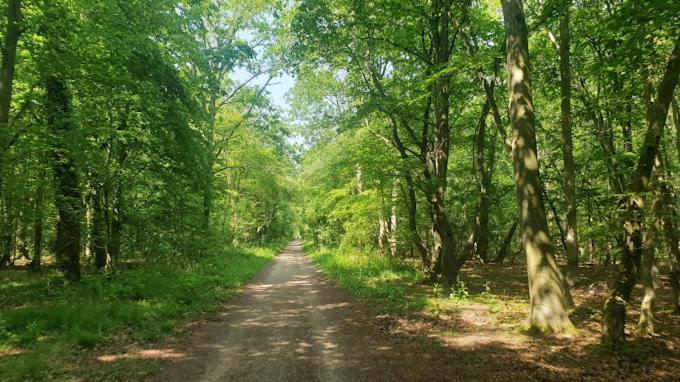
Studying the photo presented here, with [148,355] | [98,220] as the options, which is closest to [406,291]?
[148,355]

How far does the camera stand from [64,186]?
32.8 ft

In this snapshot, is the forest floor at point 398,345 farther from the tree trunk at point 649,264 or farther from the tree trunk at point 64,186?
the tree trunk at point 64,186

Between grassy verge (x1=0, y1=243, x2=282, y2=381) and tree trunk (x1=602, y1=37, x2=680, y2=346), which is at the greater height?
tree trunk (x1=602, y1=37, x2=680, y2=346)

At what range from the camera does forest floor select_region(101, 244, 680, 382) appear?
526 cm

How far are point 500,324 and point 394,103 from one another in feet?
23.7

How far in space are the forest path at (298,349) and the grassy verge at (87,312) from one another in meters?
1.08

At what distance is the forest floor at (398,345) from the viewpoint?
5262 mm

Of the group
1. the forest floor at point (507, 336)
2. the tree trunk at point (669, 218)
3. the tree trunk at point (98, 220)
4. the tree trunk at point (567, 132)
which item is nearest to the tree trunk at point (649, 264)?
the tree trunk at point (669, 218)

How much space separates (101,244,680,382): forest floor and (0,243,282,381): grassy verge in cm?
61

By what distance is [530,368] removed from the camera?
5203 millimetres

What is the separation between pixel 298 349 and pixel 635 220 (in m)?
5.87

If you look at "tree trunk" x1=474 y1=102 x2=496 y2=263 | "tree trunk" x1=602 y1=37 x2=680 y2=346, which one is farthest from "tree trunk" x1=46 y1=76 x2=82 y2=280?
"tree trunk" x1=474 y1=102 x2=496 y2=263

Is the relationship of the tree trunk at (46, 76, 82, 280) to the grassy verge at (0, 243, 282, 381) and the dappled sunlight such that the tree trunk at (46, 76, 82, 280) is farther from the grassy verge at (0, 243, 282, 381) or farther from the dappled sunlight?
the dappled sunlight

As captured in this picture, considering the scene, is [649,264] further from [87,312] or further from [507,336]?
[87,312]
